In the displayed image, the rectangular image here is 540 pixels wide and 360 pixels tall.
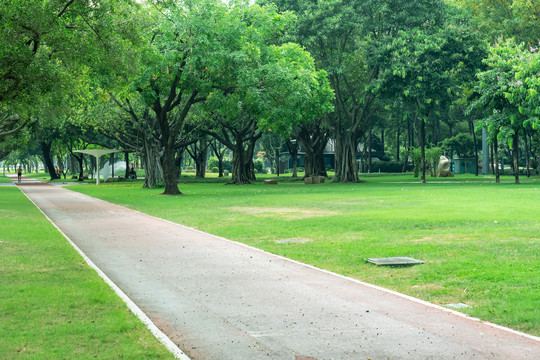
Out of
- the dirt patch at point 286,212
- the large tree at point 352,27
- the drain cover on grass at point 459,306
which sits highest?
the large tree at point 352,27

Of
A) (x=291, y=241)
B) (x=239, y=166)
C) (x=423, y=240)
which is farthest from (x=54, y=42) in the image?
(x=239, y=166)

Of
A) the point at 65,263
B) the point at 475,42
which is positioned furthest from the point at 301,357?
the point at 475,42

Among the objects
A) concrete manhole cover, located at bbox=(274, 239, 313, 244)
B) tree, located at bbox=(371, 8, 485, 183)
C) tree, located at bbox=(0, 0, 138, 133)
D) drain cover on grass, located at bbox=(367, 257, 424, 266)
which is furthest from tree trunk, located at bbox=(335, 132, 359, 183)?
drain cover on grass, located at bbox=(367, 257, 424, 266)

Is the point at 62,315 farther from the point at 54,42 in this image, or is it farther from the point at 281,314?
the point at 54,42

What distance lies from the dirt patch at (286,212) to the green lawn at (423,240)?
0.04 meters

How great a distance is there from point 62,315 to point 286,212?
1418cm

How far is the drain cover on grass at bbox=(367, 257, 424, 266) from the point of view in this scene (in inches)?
396

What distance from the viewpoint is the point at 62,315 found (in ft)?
22.3

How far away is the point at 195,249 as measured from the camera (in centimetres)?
1222

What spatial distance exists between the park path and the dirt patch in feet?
25.2

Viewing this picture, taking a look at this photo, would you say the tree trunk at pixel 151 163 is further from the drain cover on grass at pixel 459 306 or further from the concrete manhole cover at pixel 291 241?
the drain cover on grass at pixel 459 306

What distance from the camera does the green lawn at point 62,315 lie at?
553 centimetres

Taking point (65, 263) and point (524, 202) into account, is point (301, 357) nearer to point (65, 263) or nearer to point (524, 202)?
point (65, 263)

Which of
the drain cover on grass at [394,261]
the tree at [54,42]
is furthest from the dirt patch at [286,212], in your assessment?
the drain cover on grass at [394,261]
